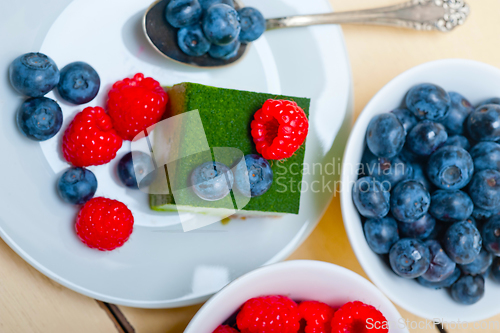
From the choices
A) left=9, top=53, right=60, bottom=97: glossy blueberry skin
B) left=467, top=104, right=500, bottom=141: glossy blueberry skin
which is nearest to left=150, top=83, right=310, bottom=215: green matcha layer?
left=9, top=53, right=60, bottom=97: glossy blueberry skin

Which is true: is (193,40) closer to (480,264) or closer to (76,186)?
(76,186)

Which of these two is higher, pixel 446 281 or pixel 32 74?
pixel 32 74

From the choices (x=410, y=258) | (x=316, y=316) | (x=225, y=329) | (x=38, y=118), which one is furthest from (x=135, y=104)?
(x=410, y=258)

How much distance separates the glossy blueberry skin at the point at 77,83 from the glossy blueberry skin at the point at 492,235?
48.3 inches

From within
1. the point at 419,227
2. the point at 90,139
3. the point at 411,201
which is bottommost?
the point at 419,227

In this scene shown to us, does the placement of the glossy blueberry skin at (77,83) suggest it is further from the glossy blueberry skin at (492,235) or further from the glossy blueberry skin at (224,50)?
the glossy blueberry skin at (492,235)

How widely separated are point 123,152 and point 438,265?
101 cm

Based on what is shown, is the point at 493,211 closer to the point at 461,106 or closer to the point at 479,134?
the point at 479,134

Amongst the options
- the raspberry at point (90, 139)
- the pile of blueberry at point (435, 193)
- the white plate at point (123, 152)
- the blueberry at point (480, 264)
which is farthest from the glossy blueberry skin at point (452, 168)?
the raspberry at point (90, 139)

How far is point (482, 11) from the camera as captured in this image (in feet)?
4.71

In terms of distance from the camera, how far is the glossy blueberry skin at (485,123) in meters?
1.10

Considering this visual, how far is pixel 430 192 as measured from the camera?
116 cm

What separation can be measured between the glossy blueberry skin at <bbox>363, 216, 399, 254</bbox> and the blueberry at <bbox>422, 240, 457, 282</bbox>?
0.35 feet

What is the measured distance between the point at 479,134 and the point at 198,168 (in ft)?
2.73
